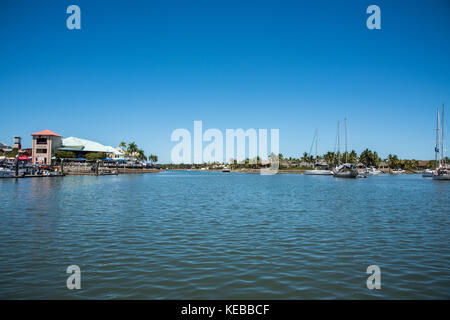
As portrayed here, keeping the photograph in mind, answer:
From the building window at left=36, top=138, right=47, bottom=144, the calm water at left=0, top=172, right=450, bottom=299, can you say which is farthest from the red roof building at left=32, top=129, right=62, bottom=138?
the calm water at left=0, top=172, right=450, bottom=299

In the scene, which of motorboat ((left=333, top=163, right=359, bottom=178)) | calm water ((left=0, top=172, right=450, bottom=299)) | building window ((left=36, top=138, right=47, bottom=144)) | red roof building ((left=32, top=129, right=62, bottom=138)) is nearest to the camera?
calm water ((left=0, top=172, right=450, bottom=299))

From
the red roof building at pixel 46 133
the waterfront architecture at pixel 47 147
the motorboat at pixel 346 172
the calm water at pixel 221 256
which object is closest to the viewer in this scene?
the calm water at pixel 221 256

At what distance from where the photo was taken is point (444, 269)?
10766mm

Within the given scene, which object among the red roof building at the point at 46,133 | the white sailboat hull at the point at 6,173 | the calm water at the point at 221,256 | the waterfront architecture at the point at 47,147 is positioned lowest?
the calm water at the point at 221,256

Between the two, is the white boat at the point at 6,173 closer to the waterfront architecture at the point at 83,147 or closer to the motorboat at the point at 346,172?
the waterfront architecture at the point at 83,147

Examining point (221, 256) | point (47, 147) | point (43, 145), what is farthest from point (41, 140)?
point (221, 256)

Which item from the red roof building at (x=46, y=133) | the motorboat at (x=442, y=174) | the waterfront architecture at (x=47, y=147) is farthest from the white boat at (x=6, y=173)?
the motorboat at (x=442, y=174)

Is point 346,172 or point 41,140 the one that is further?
point 41,140

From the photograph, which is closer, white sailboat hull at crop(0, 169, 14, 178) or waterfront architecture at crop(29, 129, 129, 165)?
white sailboat hull at crop(0, 169, 14, 178)

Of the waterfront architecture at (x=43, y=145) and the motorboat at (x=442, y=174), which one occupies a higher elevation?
the waterfront architecture at (x=43, y=145)

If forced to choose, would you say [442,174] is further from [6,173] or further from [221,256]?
[6,173]

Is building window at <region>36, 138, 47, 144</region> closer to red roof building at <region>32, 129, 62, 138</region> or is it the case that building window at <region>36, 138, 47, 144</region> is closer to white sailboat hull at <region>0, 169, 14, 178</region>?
red roof building at <region>32, 129, 62, 138</region>

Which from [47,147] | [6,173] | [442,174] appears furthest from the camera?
[47,147]

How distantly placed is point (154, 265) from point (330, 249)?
25.1 feet
